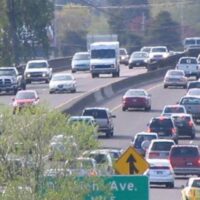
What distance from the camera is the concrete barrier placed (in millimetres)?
66625

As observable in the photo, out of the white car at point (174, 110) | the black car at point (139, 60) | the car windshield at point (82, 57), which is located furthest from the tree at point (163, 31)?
the white car at point (174, 110)

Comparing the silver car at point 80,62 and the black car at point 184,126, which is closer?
the black car at point 184,126

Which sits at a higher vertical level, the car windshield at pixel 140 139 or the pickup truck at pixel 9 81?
the car windshield at pixel 140 139

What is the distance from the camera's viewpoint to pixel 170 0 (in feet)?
590

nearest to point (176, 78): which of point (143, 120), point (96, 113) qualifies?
point (143, 120)

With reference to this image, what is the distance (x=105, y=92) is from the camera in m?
78.6

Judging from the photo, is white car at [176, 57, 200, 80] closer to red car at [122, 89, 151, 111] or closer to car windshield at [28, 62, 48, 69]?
car windshield at [28, 62, 48, 69]

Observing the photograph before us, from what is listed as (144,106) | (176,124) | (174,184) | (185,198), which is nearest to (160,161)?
(174,184)

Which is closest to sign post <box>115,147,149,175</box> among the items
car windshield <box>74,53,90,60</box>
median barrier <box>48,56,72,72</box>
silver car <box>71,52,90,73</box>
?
car windshield <box>74,53,90,60</box>

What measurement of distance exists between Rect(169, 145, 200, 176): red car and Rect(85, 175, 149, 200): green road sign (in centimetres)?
2649

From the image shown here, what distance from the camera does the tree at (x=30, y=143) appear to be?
81.4 feet

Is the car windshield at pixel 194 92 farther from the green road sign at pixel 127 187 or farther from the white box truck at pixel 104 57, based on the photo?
the green road sign at pixel 127 187

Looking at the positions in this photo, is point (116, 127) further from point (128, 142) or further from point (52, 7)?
→ point (52, 7)

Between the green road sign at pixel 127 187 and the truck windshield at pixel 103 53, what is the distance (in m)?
62.9
